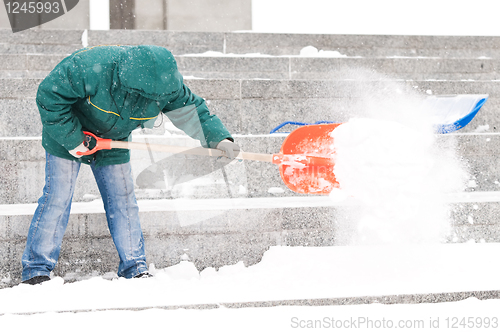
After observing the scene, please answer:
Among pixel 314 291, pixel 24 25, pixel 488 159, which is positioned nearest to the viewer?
pixel 314 291

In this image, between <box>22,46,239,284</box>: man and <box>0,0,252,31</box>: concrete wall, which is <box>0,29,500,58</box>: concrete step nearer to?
<box>0,0,252,31</box>: concrete wall

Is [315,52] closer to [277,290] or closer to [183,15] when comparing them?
[183,15]

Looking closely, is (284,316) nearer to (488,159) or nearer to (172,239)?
(172,239)

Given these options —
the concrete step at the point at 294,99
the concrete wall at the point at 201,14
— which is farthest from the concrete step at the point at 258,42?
the concrete wall at the point at 201,14

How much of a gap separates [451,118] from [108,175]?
2570mm

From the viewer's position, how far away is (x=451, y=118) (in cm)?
320

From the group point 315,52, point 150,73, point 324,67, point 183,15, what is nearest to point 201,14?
point 183,15

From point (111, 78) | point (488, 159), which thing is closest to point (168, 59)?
point (111, 78)

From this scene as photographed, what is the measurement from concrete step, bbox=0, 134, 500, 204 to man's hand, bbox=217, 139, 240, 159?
1.70 ft

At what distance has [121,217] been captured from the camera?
246 cm

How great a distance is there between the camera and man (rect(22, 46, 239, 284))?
6.49 ft

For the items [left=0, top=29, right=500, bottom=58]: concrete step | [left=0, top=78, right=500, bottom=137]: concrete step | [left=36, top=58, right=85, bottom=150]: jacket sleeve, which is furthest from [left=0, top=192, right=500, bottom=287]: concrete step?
[left=0, top=29, right=500, bottom=58]: concrete step

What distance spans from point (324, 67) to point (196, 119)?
240 centimetres

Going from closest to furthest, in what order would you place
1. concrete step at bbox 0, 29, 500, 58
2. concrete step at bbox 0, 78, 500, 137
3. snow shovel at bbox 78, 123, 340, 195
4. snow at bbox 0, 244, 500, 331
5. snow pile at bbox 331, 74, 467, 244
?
snow at bbox 0, 244, 500, 331, snow pile at bbox 331, 74, 467, 244, snow shovel at bbox 78, 123, 340, 195, concrete step at bbox 0, 78, 500, 137, concrete step at bbox 0, 29, 500, 58
